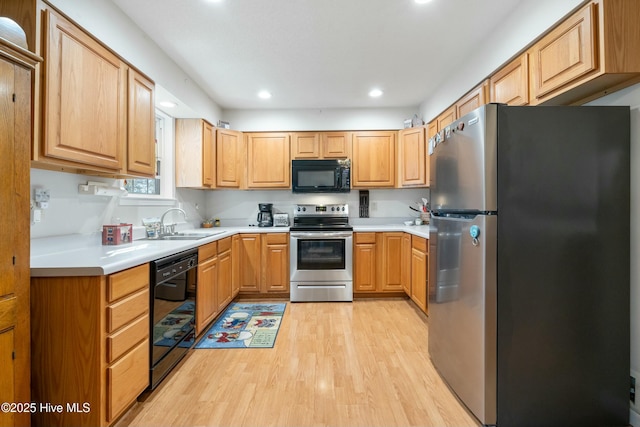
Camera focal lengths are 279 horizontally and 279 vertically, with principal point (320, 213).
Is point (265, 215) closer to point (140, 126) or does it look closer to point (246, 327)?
point (246, 327)

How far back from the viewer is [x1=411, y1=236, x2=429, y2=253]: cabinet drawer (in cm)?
280

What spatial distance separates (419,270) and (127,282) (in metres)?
2.55

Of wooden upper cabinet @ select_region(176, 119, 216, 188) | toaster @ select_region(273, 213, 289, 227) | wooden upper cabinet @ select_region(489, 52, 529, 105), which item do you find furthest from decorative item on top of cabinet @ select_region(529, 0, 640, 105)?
wooden upper cabinet @ select_region(176, 119, 216, 188)

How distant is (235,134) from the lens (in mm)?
3723

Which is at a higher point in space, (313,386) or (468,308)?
(468,308)

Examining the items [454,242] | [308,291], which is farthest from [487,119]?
[308,291]

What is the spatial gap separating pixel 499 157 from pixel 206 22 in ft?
7.17

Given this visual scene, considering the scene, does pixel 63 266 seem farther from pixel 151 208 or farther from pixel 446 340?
pixel 446 340

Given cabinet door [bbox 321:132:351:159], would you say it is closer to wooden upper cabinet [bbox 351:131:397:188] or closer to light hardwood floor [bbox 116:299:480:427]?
wooden upper cabinet [bbox 351:131:397:188]

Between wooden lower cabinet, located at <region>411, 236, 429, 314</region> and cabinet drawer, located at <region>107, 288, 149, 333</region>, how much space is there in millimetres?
2371

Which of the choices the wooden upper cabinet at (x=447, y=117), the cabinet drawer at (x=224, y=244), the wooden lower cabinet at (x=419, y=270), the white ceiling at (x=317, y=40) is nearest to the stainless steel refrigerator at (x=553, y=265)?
the white ceiling at (x=317, y=40)

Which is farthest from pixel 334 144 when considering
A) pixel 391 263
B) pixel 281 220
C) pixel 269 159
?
Result: pixel 391 263

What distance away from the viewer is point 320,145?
3.81 metres

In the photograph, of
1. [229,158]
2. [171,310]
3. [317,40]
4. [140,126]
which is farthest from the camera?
[229,158]
